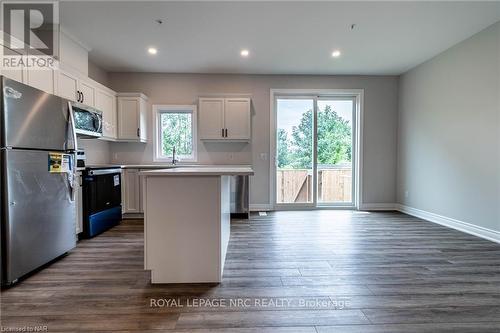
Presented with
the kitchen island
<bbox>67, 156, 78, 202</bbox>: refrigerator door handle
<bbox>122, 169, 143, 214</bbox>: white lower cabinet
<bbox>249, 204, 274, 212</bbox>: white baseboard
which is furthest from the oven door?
<bbox>249, 204, 274, 212</bbox>: white baseboard

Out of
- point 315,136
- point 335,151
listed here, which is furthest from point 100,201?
point 335,151

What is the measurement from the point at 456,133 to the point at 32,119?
5.29m

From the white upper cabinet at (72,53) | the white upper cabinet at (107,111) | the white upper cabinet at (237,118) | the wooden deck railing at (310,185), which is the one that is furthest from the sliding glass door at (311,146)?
the white upper cabinet at (72,53)

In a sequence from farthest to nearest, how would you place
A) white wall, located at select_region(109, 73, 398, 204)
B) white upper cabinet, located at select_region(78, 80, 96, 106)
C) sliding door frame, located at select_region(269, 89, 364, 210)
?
A: sliding door frame, located at select_region(269, 89, 364, 210) → white wall, located at select_region(109, 73, 398, 204) → white upper cabinet, located at select_region(78, 80, 96, 106)

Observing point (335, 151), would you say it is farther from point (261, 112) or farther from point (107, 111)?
point (107, 111)

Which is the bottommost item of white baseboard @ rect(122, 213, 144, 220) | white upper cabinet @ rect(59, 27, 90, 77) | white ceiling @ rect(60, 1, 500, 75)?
white baseboard @ rect(122, 213, 144, 220)

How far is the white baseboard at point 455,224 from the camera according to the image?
319 centimetres

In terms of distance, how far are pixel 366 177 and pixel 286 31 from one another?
335 cm

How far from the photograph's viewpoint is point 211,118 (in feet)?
15.4

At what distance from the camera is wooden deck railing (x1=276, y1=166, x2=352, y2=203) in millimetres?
5129

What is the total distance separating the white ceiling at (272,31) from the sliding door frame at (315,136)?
57cm

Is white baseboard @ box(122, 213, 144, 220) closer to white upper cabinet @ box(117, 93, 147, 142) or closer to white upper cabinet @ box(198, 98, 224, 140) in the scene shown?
white upper cabinet @ box(117, 93, 147, 142)

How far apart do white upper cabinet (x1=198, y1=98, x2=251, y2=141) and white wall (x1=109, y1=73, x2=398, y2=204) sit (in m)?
0.29

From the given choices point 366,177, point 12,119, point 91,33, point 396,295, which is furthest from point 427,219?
point 91,33
